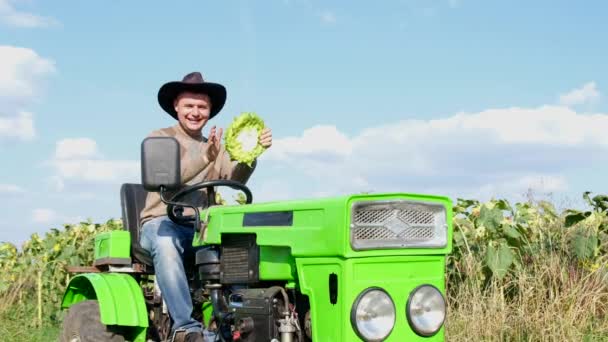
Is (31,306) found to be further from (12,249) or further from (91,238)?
(12,249)

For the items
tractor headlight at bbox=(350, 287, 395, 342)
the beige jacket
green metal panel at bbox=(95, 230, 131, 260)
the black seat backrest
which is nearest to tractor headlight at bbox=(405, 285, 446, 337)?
tractor headlight at bbox=(350, 287, 395, 342)

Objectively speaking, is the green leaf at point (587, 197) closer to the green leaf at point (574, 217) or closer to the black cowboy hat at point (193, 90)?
the green leaf at point (574, 217)

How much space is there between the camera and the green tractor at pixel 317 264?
4055 mm

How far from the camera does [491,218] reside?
7.10 m

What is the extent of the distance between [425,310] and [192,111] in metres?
2.54

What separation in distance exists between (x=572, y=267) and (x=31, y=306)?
24.8 ft

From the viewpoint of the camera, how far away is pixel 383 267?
419 cm

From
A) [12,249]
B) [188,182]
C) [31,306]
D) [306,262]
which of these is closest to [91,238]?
[31,306]

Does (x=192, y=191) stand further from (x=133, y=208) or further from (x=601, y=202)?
(x=601, y=202)

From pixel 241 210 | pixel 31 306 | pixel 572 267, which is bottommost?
pixel 31 306

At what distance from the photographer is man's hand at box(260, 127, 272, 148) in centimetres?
561

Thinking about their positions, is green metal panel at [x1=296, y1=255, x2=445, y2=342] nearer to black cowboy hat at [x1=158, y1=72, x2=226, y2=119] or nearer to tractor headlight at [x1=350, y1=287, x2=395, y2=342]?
tractor headlight at [x1=350, y1=287, x2=395, y2=342]

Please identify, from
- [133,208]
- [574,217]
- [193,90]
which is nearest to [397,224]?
[193,90]

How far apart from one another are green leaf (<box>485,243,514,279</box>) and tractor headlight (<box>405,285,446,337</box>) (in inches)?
94.5
